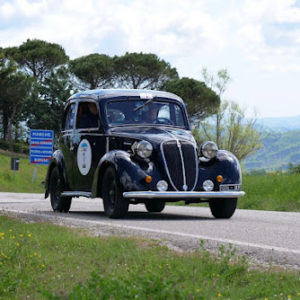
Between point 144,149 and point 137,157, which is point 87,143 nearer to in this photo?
point 137,157

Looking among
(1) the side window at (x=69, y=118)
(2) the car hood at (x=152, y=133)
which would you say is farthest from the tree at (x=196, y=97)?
(2) the car hood at (x=152, y=133)

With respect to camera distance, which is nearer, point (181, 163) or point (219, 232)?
point (219, 232)

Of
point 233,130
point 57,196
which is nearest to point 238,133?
point 233,130

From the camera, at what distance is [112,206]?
39.5 feet

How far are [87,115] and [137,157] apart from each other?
2115mm

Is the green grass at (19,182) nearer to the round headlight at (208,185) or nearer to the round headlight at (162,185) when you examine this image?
the round headlight at (208,185)

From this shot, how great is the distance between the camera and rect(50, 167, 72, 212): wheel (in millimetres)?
14359

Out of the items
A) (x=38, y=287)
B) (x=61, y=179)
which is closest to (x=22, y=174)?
(x=61, y=179)

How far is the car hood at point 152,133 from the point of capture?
39.0 ft

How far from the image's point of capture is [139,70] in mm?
78250

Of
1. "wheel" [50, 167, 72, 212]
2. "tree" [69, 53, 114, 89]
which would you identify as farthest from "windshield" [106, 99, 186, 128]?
"tree" [69, 53, 114, 89]

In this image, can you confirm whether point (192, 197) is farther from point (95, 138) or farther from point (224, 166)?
point (95, 138)

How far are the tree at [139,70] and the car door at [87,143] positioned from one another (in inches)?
2551

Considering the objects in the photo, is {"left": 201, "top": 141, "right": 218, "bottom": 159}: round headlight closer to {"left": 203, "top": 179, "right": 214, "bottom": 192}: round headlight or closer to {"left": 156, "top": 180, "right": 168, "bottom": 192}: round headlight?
{"left": 203, "top": 179, "right": 214, "bottom": 192}: round headlight
